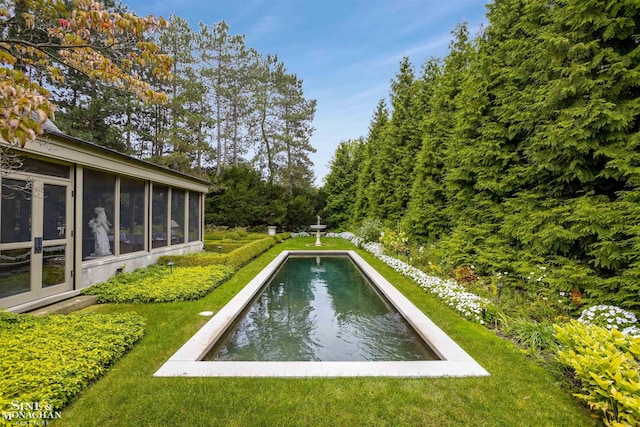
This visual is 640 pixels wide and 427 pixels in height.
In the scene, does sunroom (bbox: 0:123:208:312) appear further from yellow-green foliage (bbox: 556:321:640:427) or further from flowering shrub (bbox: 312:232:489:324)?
flowering shrub (bbox: 312:232:489:324)

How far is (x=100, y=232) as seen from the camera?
6.73 m

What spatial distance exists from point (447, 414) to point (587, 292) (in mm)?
3142

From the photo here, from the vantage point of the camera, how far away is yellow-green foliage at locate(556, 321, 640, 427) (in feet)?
7.71

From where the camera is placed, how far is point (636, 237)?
12.1ft

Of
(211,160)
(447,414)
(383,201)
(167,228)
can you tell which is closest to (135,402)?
(447,414)

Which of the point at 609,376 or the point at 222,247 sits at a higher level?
the point at 222,247

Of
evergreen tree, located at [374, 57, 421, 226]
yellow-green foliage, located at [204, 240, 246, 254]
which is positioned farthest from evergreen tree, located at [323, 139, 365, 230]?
yellow-green foliage, located at [204, 240, 246, 254]

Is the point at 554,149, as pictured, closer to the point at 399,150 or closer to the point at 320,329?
the point at 320,329

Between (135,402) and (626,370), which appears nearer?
(626,370)

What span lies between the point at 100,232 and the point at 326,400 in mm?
6397

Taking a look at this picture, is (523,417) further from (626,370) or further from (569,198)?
(569,198)

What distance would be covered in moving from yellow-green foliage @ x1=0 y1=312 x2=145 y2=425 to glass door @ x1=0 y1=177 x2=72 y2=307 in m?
0.98

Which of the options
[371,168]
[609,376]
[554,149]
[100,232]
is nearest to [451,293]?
[554,149]

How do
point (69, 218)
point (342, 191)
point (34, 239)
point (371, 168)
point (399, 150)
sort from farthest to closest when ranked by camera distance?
1. point (342, 191)
2. point (371, 168)
3. point (399, 150)
4. point (69, 218)
5. point (34, 239)
